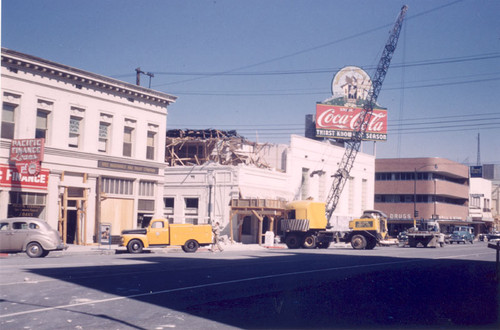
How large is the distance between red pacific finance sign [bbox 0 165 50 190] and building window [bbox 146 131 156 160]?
8847mm

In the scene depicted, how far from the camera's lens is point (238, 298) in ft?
42.5

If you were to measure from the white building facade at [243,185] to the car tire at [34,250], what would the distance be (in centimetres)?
2139

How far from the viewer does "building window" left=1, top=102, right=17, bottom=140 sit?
30.0m

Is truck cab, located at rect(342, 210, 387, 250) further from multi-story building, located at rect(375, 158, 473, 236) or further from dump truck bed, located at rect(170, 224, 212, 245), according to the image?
multi-story building, located at rect(375, 158, 473, 236)

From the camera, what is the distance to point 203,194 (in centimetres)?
4803

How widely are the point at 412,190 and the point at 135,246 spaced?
58464 millimetres

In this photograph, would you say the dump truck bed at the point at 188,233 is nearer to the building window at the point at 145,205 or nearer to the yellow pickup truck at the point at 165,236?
the yellow pickup truck at the point at 165,236

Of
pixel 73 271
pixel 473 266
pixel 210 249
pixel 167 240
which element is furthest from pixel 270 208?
pixel 73 271

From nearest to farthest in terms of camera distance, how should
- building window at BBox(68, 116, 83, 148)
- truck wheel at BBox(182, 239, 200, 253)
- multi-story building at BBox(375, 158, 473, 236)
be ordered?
truck wheel at BBox(182, 239, 200, 253), building window at BBox(68, 116, 83, 148), multi-story building at BBox(375, 158, 473, 236)

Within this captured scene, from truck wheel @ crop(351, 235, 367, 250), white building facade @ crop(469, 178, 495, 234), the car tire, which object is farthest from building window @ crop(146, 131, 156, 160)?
white building facade @ crop(469, 178, 495, 234)

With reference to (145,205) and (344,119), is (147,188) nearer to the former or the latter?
(145,205)

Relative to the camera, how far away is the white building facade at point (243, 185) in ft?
154

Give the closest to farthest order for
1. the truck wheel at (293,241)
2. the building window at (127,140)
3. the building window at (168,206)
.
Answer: the building window at (127,140)
the truck wheel at (293,241)
the building window at (168,206)

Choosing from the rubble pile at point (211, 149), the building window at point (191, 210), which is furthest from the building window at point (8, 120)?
the rubble pile at point (211, 149)
